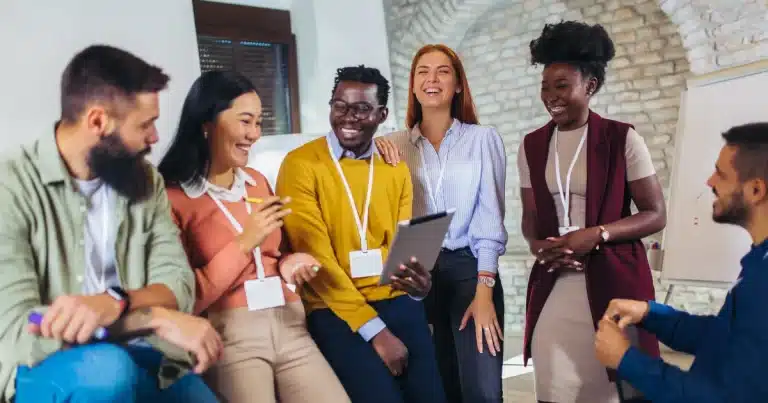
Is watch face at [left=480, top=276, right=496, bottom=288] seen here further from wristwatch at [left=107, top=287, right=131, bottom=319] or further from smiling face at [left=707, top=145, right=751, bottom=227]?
wristwatch at [left=107, top=287, right=131, bottom=319]

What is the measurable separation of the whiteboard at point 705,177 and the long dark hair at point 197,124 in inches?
77.2

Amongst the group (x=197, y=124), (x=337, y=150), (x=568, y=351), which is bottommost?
(x=568, y=351)

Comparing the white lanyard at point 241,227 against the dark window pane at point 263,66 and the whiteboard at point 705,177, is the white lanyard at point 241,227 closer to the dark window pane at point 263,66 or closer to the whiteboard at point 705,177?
the dark window pane at point 263,66

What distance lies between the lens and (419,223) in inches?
82.0

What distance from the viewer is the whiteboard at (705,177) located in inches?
108

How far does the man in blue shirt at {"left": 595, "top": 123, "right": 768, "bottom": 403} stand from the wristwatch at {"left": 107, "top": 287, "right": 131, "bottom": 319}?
4.29ft

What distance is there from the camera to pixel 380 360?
87.1 inches

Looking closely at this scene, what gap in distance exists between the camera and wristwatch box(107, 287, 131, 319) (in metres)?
1.63

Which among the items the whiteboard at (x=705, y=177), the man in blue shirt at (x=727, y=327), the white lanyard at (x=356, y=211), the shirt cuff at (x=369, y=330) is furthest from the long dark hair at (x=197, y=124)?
the whiteboard at (x=705, y=177)

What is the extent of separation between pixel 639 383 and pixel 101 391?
4.51 feet

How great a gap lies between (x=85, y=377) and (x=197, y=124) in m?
0.76

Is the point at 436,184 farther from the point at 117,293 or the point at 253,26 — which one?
the point at 117,293

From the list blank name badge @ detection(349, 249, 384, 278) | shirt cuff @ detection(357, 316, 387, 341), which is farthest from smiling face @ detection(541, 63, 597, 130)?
shirt cuff @ detection(357, 316, 387, 341)

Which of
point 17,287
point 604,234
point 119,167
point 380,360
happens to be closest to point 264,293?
point 380,360
